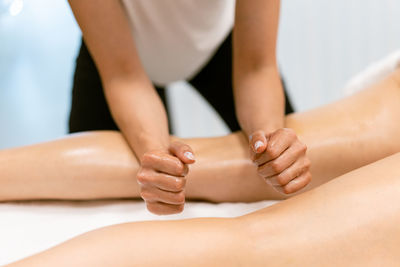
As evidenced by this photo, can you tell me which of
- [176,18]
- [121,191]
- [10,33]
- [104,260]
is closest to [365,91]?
[176,18]

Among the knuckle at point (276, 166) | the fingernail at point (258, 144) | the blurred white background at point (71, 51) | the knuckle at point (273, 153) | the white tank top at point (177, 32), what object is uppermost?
the white tank top at point (177, 32)

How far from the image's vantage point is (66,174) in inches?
34.1

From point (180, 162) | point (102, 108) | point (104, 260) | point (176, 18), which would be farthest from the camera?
point (102, 108)

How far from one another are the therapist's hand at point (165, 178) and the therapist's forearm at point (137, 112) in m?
0.12

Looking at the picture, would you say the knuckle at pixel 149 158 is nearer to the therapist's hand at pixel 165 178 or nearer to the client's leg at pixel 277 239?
the therapist's hand at pixel 165 178

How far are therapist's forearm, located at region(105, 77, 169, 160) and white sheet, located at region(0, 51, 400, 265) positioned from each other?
0.43 ft

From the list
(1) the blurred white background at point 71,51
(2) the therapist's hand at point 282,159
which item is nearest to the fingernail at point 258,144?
(2) the therapist's hand at point 282,159

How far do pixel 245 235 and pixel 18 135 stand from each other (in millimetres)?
1534

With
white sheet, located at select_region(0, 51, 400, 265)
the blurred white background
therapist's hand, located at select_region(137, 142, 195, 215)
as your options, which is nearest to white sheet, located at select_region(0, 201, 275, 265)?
white sheet, located at select_region(0, 51, 400, 265)

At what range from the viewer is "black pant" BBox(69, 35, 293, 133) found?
3.68 ft

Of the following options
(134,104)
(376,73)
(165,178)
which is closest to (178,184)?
(165,178)

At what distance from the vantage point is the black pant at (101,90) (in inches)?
44.1

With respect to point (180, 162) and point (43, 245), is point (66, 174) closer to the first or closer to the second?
point (43, 245)

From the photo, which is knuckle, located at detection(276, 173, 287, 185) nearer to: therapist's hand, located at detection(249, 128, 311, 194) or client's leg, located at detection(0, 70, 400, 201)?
therapist's hand, located at detection(249, 128, 311, 194)
